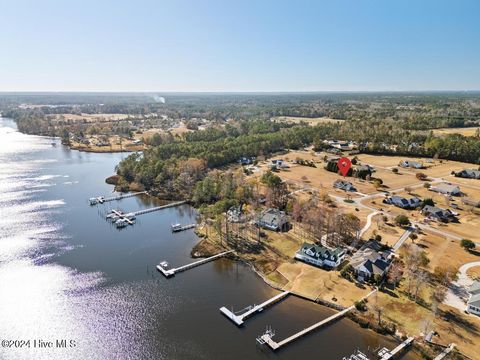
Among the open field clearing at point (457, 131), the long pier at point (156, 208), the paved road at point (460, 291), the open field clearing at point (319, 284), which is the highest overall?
the open field clearing at point (457, 131)

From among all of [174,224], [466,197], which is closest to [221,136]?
[174,224]

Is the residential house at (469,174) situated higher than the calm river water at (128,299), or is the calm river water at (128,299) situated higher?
the residential house at (469,174)

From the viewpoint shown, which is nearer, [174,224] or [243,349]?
[243,349]

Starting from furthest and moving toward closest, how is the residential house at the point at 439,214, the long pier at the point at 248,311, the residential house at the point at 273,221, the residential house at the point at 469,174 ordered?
1. the residential house at the point at 469,174
2. the residential house at the point at 439,214
3. the residential house at the point at 273,221
4. the long pier at the point at 248,311

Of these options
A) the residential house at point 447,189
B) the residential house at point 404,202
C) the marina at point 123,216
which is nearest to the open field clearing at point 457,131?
the residential house at point 447,189

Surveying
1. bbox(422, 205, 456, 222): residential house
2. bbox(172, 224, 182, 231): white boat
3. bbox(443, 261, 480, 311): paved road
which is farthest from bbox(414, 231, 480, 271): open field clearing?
bbox(172, 224, 182, 231): white boat

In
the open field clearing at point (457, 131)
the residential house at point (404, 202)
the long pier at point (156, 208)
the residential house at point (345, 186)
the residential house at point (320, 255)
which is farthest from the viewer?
the open field clearing at point (457, 131)

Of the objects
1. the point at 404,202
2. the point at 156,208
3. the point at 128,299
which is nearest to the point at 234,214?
the point at 156,208

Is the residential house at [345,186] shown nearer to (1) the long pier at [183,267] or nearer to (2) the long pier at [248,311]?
(1) the long pier at [183,267]

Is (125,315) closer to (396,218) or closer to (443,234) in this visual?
(396,218)
